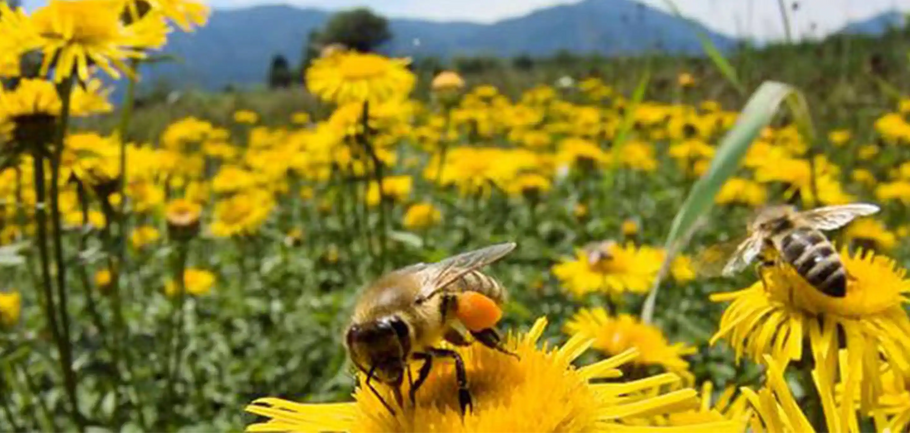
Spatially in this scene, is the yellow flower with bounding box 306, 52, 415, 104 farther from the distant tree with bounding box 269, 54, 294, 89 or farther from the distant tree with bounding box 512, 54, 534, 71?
the distant tree with bounding box 512, 54, 534, 71

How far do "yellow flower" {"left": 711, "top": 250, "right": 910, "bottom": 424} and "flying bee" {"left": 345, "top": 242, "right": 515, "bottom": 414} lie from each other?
556 millimetres

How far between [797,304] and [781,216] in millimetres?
209

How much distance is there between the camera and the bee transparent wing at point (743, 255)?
1678 mm

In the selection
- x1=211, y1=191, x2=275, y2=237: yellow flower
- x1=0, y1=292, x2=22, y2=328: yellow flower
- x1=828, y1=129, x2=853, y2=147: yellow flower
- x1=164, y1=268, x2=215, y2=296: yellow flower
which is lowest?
x1=164, y1=268, x2=215, y2=296: yellow flower

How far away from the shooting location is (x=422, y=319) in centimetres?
106

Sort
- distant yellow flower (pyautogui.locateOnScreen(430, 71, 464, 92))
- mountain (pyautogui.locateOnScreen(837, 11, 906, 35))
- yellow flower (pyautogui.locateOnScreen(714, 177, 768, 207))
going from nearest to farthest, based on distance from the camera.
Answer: mountain (pyautogui.locateOnScreen(837, 11, 906, 35)) < distant yellow flower (pyautogui.locateOnScreen(430, 71, 464, 92)) < yellow flower (pyautogui.locateOnScreen(714, 177, 768, 207))

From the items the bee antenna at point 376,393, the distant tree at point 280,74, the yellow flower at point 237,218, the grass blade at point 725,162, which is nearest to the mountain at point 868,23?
the grass blade at point 725,162

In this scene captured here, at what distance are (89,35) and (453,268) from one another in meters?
1.29

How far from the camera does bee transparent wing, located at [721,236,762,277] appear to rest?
66.1 inches

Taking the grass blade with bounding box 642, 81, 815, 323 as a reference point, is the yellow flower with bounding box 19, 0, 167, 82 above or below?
above

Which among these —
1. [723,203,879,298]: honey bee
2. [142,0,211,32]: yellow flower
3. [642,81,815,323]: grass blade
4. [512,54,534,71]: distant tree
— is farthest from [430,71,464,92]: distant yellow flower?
[512,54,534,71]: distant tree

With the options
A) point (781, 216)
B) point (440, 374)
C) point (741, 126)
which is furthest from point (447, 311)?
point (781, 216)

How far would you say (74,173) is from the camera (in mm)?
2889

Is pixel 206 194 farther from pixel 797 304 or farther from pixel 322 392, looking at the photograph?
pixel 797 304
